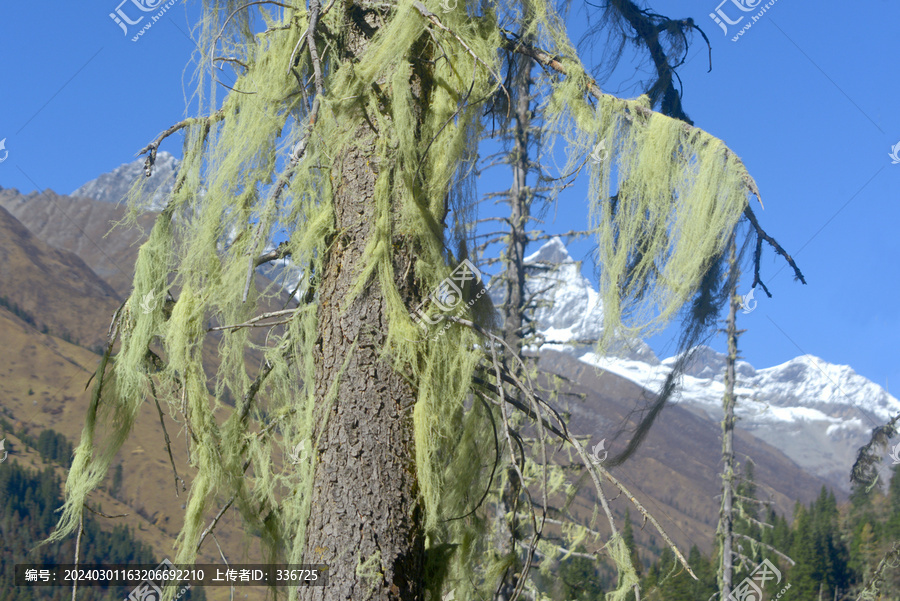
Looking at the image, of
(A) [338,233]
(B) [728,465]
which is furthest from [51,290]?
(A) [338,233]

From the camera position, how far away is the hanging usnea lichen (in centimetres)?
265

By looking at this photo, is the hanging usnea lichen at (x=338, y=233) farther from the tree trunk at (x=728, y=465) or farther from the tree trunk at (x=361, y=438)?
the tree trunk at (x=728, y=465)

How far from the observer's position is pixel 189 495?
2854 millimetres

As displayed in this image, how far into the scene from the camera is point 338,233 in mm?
2689

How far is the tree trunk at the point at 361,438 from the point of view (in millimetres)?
2322

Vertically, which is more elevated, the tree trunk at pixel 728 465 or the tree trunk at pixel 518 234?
the tree trunk at pixel 518 234

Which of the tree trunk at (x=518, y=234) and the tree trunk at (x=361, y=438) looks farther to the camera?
the tree trunk at (x=518, y=234)

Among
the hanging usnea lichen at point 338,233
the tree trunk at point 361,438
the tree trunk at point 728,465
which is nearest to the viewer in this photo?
the tree trunk at point 361,438

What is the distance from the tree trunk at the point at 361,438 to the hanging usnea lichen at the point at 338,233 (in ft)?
0.18

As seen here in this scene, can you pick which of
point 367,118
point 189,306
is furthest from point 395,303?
point 189,306

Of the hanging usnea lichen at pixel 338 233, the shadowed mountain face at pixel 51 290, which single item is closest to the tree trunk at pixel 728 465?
the hanging usnea lichen at pixel 338 233

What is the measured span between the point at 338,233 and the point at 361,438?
828 millimetres

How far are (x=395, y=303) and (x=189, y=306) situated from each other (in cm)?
96

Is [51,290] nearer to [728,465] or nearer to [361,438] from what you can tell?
[728,465]
